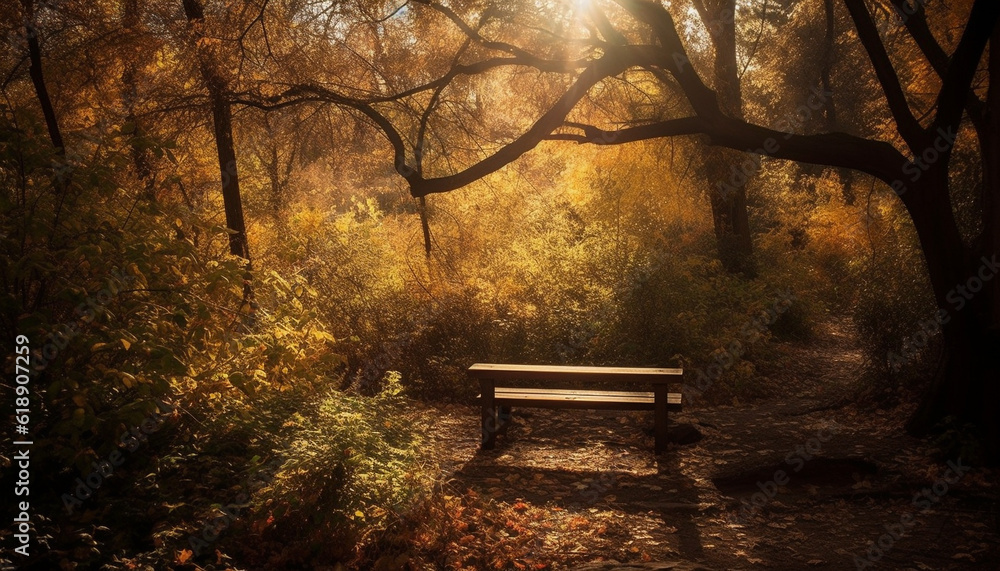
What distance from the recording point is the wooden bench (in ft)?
23.1

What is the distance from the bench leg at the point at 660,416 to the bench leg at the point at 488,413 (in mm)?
1795

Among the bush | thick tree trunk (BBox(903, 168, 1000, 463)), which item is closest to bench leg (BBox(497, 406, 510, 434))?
the bush

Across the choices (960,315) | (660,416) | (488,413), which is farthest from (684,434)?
(960,315)

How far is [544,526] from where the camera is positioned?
217 inches

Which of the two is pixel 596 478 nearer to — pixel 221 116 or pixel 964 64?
pixel 964 64

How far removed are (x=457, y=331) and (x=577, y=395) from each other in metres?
3.84

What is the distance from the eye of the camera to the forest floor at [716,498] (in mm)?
4836

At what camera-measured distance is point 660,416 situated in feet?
23.3

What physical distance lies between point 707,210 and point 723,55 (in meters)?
6.87

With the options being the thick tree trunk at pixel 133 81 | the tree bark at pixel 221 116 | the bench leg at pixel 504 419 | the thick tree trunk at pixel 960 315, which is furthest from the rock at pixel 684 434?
the thick tree trunk at pixel 133 81

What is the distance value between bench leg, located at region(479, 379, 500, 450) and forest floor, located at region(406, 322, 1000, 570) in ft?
0.55

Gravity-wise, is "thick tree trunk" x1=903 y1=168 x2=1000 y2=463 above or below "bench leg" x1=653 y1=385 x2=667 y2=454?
above

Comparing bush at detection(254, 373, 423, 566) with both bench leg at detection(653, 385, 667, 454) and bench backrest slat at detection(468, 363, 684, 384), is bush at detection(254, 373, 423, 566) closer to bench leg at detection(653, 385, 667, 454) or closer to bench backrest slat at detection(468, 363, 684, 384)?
bench backrest slat at detection(468, 363, 684, 384)

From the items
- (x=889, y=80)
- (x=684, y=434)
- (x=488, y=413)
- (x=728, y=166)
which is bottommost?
(x=684, y=434)
